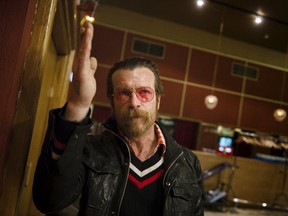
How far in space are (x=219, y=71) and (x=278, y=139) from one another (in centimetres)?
276

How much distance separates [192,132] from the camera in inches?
316

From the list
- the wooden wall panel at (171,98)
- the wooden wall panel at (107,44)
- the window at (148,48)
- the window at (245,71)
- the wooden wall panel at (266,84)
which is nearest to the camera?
the wooden wall panel at (107,44)

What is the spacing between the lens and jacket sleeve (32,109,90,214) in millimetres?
881

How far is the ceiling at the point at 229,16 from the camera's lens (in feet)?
19.3

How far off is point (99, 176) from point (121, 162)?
11 cm

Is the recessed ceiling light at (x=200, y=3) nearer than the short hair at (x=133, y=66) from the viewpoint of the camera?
No

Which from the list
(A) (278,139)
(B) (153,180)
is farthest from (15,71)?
(A) (278,139)

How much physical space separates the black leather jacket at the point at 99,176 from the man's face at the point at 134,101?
0.11 metres

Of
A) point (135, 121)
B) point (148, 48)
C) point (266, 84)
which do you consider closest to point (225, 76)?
point (266, 84)

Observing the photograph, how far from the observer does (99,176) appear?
1.14m

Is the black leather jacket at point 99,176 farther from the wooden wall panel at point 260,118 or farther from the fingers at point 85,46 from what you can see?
the wooden wall panel at point 260,118

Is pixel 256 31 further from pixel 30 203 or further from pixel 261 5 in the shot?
pixel 30 203

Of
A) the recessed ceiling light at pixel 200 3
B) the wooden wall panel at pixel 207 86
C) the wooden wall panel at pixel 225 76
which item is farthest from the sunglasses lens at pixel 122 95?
the wooden wall panel at pixel 225 76

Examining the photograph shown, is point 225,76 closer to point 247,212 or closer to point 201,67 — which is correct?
point 201,67
